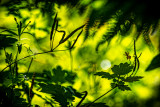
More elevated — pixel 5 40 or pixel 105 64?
pixel 5 40

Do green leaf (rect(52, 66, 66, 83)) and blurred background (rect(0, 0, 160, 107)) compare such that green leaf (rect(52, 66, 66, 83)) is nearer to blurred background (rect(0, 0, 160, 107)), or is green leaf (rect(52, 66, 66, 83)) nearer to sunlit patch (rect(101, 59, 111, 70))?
blurred background (rect(0, 0, 160, 107))

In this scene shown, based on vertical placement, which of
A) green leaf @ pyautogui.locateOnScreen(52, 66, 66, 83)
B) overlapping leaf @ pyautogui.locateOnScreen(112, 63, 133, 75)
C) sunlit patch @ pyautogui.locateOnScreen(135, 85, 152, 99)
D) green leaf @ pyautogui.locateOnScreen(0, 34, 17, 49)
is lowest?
sunlit patch @ pyautogui.locateOnScreen(135, 85, 152, 99)

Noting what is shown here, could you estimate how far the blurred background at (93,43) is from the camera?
30.8 inches

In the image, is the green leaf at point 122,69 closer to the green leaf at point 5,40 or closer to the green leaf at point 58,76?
the green leaf at point 58,76

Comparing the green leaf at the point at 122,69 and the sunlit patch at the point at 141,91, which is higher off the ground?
the green leaf at the point at 122,69

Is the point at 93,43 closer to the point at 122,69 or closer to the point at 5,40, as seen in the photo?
the point at 122,69

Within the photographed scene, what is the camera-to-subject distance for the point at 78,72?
1.09m

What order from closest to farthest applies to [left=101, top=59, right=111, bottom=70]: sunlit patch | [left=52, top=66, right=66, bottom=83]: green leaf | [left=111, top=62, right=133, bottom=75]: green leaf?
[left=111, top=62, right=133, bottom=75]: green leaf, [left=52, top=66, right=66, bottom=83]: green leaf, [left=101, top=59, right=111, bottom=70]: sunlit patch

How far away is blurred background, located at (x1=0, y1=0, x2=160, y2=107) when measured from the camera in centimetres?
78

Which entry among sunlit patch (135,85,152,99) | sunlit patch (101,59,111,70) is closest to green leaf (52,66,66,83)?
sunlit patch (101,59,111,70)

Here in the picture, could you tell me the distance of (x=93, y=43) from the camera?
1081 millimetres

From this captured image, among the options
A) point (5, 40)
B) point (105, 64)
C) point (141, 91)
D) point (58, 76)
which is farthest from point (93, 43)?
point (5, 40)

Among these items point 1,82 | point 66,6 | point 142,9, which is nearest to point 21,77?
Answer: point 1,82

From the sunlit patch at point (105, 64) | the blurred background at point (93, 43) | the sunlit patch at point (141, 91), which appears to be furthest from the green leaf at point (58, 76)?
the sunlit patch at point (141, 91)
